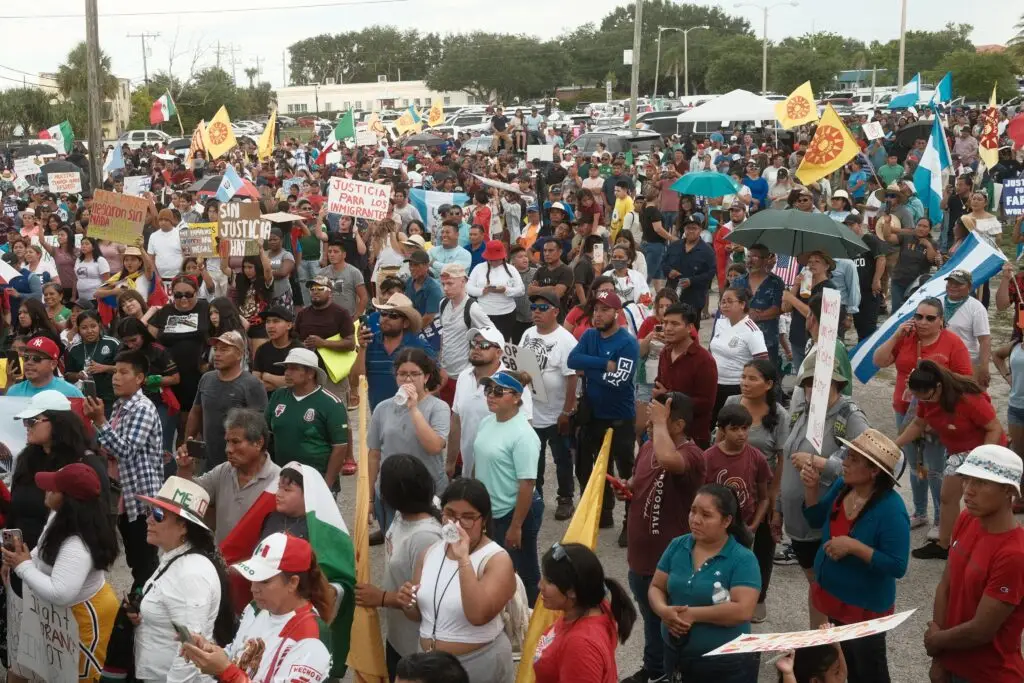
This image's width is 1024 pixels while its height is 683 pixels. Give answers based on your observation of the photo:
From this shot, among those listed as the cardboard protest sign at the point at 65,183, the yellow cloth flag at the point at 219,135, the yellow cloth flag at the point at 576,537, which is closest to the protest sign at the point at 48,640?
the yellow cloth flag at the point at 576,537

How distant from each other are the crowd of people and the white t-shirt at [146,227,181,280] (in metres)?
0.60

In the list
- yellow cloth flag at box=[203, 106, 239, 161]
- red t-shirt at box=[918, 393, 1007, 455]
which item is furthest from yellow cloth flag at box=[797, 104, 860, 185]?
yellow cloth flag at box=[203, 106, 239, 161]

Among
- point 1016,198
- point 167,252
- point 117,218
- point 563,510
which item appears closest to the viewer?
point 563,510

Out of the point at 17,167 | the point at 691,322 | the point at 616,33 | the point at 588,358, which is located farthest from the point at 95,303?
the point at 616,33

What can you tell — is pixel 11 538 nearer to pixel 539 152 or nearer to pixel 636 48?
pixel 539 152

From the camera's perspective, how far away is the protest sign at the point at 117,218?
11953mm

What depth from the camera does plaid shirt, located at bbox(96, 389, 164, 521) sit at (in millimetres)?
6742

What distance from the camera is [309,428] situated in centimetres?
672

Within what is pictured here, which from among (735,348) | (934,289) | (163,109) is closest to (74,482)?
(735,348)

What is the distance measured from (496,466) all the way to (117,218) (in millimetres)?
7551

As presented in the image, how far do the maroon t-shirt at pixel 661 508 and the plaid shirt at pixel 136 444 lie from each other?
296 centimetres

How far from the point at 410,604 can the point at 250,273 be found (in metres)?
6.61

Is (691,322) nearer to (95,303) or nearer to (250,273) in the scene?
(250,273)

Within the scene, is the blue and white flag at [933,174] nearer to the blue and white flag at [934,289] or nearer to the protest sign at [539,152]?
the blue and white flag at [934,289]
